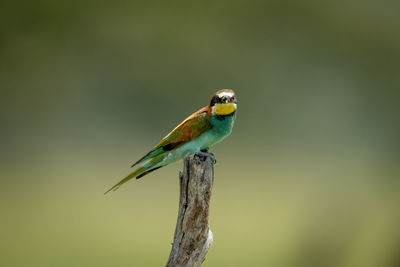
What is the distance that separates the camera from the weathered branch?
4.86 feet

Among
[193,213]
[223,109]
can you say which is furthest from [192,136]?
[193,213]

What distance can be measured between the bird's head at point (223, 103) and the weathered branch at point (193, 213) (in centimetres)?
30

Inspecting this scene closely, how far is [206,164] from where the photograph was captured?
58.7 inches

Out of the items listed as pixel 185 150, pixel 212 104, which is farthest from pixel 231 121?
pixel 185 150

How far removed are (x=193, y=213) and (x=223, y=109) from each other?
1.55ft

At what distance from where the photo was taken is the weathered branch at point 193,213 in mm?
1480

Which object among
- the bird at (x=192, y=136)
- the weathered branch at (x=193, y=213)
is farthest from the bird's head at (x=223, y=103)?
the weathered branch at (x=193, y=213)

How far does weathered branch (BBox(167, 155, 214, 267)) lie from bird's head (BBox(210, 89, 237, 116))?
30 cm

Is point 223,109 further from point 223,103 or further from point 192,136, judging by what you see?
point 192,136

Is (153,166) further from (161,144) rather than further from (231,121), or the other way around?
(231,121)

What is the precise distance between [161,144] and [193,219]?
43 cm

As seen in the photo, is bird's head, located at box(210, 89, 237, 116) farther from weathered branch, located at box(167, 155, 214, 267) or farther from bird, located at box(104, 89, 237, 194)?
weathered branch, located at box(167, 155, 214, 267)

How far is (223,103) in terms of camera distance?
5.71 ft

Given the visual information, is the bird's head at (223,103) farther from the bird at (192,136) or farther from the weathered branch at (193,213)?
the weathered branch at (193,213)
